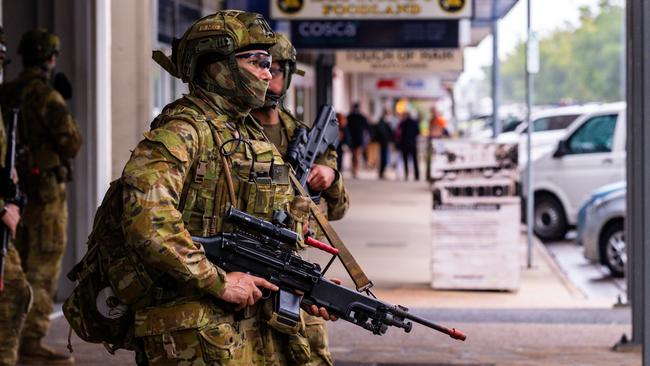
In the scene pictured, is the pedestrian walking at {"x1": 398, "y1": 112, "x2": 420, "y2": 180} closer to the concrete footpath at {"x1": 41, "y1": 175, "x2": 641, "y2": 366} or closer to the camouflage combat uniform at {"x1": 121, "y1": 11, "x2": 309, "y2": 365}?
the concrete footpath at {"x1": 41, "y1": 175, "x2": 641, "y2": 366}

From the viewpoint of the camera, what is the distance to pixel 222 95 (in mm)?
4703

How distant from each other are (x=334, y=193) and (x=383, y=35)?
1040 cm

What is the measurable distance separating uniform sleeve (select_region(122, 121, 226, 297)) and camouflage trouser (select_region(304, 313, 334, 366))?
1.32 m

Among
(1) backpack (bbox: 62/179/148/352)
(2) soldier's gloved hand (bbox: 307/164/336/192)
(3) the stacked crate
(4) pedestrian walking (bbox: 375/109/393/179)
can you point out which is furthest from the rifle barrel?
(4) pedestrian walking (bbox: 375/109/393/179)

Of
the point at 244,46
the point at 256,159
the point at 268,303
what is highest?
the point at 244,46

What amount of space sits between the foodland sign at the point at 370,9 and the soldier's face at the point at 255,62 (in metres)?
10.6

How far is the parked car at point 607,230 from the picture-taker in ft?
48.8

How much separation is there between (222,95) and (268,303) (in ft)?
2.31

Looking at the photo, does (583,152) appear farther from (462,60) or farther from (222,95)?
(222,95)

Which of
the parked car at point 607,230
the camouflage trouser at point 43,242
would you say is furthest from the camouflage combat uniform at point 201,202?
the parked car at point 607,230

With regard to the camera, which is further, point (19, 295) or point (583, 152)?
point (583, 152)

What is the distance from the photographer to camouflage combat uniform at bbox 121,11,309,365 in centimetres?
431

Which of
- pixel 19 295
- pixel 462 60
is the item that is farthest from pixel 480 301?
pixel 462 60

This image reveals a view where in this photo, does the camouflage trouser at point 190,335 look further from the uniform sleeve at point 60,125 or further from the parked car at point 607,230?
the parked car at point 607,230
